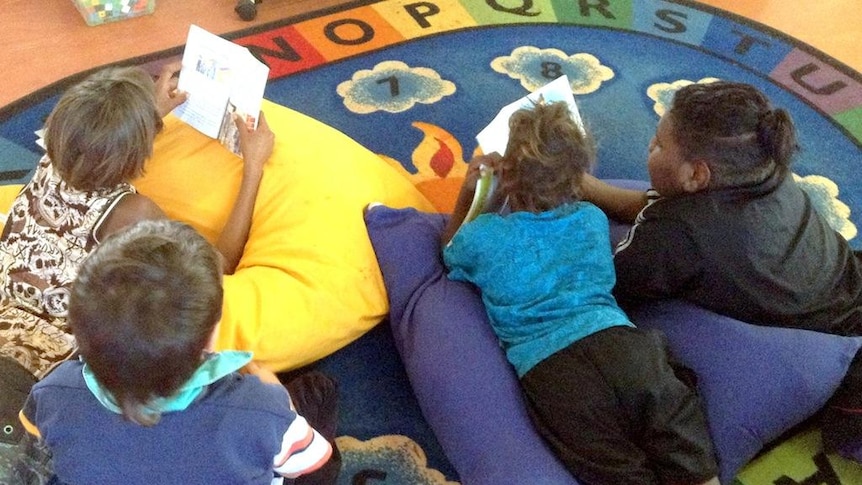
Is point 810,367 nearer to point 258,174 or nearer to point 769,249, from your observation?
point 769,249

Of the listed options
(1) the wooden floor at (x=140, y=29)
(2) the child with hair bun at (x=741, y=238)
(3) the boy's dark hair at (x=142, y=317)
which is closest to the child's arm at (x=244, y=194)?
(3) the boy's dark hair at (x=142, y=317)

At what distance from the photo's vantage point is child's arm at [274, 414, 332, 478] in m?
0.97

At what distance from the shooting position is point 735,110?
137cm

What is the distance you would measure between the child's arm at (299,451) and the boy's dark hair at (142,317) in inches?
6.7

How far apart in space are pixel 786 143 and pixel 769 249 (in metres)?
0.19

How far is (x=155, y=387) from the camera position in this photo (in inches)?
33.4

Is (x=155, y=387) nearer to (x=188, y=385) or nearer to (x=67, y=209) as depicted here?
(x=188, y=385)

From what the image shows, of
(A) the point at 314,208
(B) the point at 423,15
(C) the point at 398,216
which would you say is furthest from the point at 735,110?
(B) the point at 423,15

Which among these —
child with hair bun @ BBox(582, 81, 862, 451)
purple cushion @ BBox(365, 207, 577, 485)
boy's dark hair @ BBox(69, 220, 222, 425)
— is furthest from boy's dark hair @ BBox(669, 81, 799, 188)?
boy's dark hair @ BBox(69, 220, 222, 425)

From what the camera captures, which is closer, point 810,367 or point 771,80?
point 810,367

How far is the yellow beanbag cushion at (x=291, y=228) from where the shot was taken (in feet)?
4.59

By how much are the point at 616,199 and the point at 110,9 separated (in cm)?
174

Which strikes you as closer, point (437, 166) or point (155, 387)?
point (155, 387)

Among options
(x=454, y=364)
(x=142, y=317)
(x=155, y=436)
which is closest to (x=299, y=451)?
(x=155, y=436)
